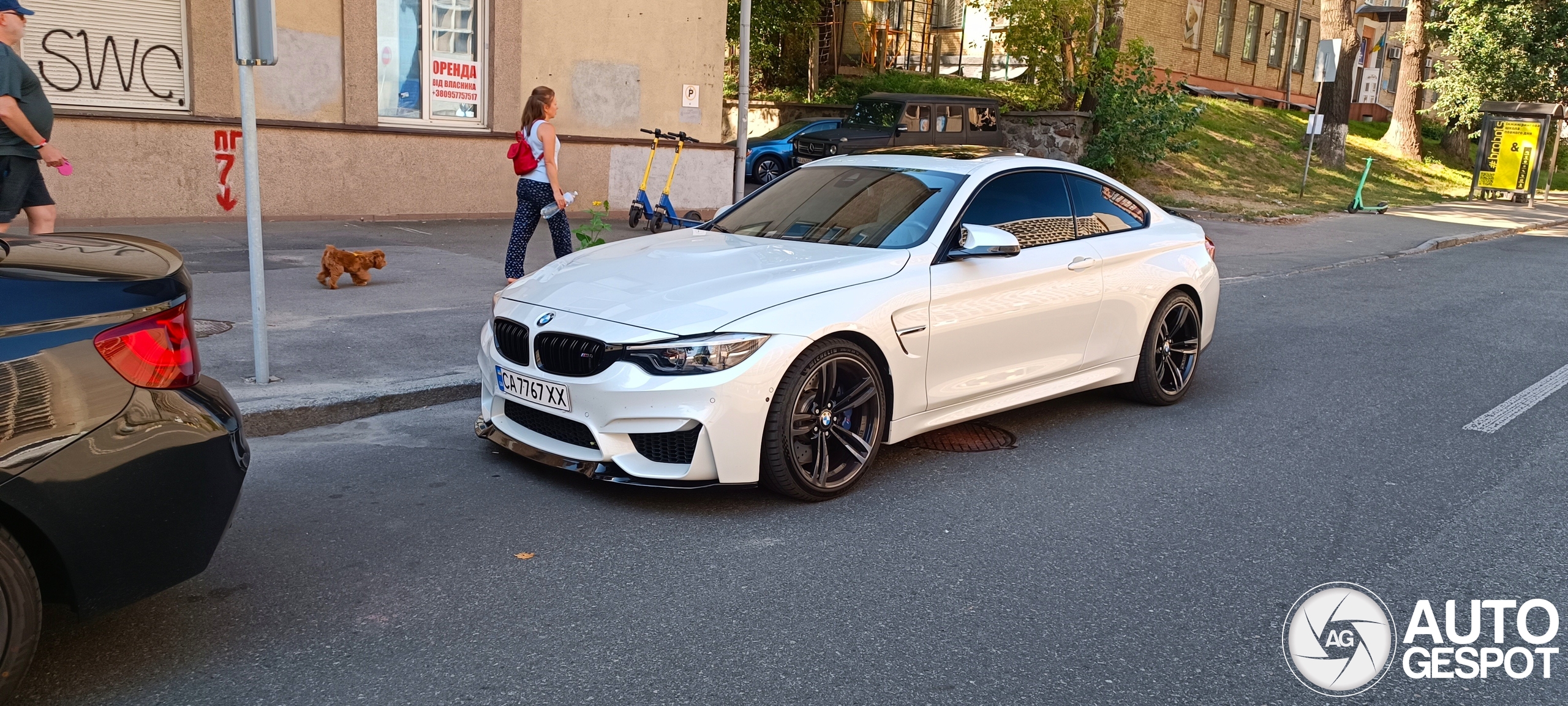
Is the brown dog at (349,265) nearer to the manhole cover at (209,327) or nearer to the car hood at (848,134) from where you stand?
the manhole cover at (209,327)

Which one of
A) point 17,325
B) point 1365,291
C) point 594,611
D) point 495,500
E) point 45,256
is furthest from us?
point 1365,291

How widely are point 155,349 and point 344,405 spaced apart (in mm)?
2933

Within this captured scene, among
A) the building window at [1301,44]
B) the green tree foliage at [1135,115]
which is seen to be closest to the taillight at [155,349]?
the green tree foliage at [1135,115]

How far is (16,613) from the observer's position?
2.90m

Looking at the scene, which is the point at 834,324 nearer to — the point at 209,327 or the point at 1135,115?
the point at 209,327

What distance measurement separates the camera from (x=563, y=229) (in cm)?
961

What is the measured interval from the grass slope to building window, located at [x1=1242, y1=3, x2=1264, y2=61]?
690cm

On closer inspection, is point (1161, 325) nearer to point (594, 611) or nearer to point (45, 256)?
point (594, 611)

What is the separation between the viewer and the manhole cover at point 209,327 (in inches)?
291

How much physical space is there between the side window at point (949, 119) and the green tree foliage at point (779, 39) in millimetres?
9395

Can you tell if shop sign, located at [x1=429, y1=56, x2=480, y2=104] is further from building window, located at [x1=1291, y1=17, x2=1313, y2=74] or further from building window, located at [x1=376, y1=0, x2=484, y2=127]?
building window, located at [x1=1291, y1=17, x2=1313, y2=74]

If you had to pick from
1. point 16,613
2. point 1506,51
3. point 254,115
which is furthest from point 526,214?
point 1506,51

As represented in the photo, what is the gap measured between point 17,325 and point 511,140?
12.3 metres

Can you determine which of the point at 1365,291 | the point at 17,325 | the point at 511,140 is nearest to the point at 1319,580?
the point at 17,325
